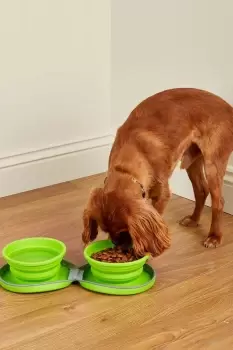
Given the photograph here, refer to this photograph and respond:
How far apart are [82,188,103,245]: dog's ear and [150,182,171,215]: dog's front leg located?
32cm

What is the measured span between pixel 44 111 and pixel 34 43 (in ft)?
1.25

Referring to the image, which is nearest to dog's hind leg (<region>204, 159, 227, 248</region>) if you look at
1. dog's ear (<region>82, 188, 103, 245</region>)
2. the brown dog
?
the brown dog

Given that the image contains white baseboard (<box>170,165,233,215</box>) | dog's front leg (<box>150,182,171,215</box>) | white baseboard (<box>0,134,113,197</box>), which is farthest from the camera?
white baseboard (<box>0,134,113,197</box>)

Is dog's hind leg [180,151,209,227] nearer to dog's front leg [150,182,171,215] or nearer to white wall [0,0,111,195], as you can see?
dog's front leg [150,182,171,215]

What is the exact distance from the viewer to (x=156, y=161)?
247 centimetres

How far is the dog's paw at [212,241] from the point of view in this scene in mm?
2682

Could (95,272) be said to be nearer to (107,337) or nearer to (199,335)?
(107,337)

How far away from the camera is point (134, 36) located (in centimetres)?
338

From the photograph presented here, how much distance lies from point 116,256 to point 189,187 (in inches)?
42.6

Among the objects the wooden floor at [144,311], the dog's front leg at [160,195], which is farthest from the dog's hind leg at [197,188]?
the dog's front leg at [160,195]

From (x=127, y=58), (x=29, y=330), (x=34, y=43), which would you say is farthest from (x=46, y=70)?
(x=29, y=330)

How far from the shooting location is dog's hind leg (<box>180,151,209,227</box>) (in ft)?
9.42

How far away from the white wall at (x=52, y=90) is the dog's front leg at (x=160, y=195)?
1042mm

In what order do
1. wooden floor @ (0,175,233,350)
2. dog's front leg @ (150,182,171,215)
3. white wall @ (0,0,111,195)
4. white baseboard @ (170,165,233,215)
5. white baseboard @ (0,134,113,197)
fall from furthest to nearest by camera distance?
white baseboard @ (0,134,113,197)
white wall @ (0,0,111,195)
white baseboard @ (170,165,233,215)
dog's front leg @ (150,182,171,215)
wooden floor @ (0,175,233,350)
